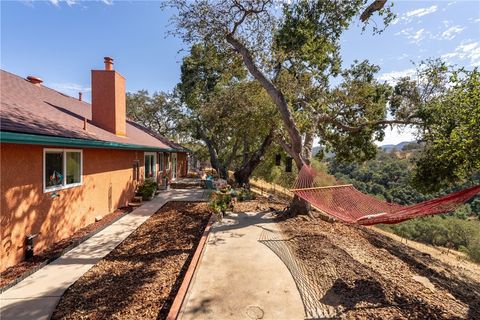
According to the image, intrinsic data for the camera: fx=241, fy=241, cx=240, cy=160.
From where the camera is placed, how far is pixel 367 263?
195 inches

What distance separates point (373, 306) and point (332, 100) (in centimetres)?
983

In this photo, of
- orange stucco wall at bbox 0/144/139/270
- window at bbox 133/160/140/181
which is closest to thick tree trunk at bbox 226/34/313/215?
orange stucco wall at bbox 0/144/139/270

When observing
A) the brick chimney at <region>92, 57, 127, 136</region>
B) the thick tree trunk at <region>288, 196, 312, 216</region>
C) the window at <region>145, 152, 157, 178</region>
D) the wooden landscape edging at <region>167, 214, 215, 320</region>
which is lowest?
the wooden landscape edging at <region>167, 214, 215, 320</region>

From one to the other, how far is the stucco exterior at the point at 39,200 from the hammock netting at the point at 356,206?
224 inches

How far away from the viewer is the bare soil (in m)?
3.44

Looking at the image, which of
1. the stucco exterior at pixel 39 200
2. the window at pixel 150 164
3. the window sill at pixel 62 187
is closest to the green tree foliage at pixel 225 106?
the window at pixel 150 164

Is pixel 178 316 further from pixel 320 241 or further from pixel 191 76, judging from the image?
pixel 191 76

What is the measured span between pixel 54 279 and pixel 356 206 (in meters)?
6.69

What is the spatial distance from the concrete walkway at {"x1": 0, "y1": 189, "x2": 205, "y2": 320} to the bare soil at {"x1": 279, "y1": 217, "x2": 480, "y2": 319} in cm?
425

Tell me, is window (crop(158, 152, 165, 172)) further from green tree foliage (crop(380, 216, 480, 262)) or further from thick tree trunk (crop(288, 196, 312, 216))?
green tree foliage (crop(380, 216, 480, 262))

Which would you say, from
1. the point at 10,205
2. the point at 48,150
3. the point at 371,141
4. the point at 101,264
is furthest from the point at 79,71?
the point at 371,141

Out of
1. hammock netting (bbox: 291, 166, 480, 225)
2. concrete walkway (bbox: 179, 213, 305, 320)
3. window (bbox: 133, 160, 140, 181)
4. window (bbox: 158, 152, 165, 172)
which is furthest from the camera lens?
window (bbox: 158, 152, 165, 172)

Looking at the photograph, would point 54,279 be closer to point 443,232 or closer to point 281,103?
point 281,103

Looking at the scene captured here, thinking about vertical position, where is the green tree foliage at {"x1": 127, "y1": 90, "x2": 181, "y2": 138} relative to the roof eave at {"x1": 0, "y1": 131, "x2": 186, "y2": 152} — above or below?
above
